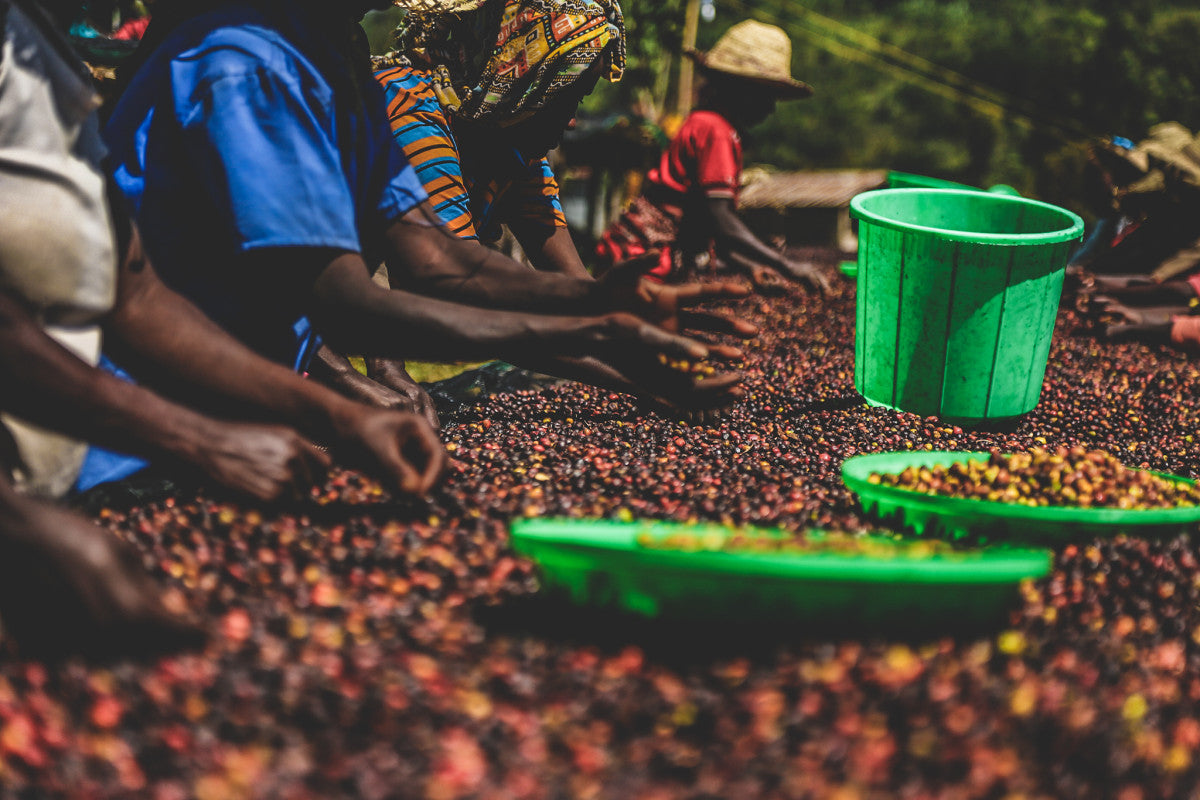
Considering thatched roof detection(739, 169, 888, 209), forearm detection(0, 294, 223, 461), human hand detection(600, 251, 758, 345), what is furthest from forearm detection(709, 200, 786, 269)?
thatched roof detection(739, 169, 888, 209)

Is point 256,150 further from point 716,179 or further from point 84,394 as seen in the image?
point 716,179

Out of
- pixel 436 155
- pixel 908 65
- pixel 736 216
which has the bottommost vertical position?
pixel 736 216

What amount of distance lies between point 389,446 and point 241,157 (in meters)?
0.66

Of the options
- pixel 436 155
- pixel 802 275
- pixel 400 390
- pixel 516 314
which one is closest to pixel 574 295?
pixel 516 314

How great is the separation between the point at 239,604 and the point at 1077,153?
29339 millimetres

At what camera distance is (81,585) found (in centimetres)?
135

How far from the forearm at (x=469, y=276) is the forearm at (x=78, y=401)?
823mm

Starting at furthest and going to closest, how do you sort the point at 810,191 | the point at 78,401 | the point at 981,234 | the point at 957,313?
the point at 810,191, the point at 957,313, the point at 981,234, the point at 78,401

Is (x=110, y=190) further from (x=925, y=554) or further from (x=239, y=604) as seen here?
(x=925, y=554)

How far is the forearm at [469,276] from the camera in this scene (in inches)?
94.0

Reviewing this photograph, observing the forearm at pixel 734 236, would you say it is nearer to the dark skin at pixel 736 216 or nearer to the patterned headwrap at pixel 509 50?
the dark skin at pixel 736 216

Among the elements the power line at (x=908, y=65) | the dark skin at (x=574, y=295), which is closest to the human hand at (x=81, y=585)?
the dark skin at (x=574, y=295)

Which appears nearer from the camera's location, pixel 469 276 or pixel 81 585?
pixel 81 585

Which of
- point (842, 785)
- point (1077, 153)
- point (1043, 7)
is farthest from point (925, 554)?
point (1043, 7)
